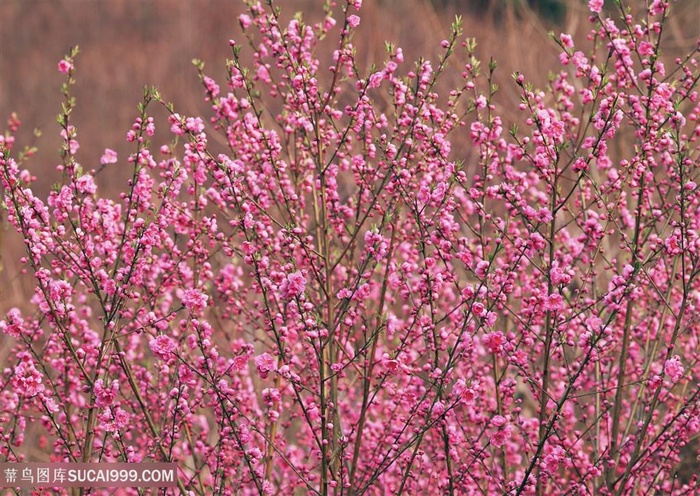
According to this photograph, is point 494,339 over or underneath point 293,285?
underneath

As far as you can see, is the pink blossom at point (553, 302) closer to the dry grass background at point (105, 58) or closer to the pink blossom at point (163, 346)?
the pink blossom at point (163, 346)

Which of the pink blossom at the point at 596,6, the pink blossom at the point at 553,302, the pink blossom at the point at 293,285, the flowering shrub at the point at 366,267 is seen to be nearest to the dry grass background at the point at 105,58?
the flowering shrub at the point at 366,267

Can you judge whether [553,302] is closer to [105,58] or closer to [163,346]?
[163,346]

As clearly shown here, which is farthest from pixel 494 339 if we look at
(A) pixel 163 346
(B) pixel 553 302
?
(A) pixel 163 346

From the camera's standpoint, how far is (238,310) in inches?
207

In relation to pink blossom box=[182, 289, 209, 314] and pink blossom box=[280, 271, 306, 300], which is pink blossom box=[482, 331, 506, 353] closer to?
pink blossom box=[280, 271, 306, 300]

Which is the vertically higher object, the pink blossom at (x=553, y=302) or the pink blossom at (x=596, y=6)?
the pink blossom at (x=596, y=6)

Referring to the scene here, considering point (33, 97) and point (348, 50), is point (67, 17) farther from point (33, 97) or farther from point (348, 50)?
point (348, 50)

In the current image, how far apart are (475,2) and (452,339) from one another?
10.8 m

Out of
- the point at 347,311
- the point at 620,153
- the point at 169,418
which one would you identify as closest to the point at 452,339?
the point at 347,311

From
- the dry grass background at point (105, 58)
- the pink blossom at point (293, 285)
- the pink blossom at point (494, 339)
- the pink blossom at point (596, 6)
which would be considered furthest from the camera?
the dry grass background at point (105, 58)

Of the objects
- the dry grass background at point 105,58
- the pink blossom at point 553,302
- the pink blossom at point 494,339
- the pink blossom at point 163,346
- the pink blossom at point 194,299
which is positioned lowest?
the pink blossom at point 494,339

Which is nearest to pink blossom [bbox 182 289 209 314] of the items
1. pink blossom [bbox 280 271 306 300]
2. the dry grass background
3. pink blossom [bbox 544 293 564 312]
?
pink blossom [bbox 280 271 306 300]

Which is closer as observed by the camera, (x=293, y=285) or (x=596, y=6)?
(x=293, y=285)
